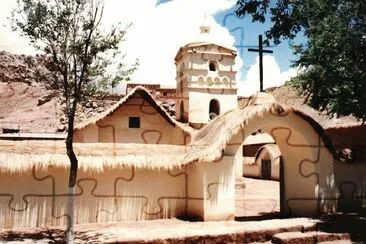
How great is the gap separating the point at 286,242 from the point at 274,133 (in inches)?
179

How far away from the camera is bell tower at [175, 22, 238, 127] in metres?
25.7

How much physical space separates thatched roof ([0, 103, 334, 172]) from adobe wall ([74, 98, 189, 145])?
6942 millimetres

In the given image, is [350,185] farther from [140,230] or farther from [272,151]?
[272,151]

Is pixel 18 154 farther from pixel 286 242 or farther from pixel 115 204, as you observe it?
pixel 286 242

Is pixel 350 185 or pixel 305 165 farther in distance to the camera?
pixel 350 185

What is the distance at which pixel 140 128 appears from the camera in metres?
21.5

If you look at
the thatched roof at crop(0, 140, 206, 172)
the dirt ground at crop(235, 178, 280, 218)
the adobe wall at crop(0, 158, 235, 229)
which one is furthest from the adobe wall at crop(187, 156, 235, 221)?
the dirt ground at crop(235, 178, 280, 218)

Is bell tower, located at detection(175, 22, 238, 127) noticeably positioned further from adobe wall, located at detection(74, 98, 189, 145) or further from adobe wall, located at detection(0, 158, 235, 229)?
adobe wall, located at detection(0, 158, 235, 229)

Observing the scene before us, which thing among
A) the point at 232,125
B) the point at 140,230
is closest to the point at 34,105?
the point at 232,125

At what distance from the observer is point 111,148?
44.0 ft

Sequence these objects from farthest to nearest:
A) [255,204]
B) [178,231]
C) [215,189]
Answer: [255,204], [215,189], [178,231]

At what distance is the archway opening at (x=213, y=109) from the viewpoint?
2636 cm

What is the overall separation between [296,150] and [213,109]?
41.7 ft

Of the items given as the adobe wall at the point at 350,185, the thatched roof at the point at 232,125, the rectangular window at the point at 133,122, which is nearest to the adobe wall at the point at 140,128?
the rectangular window at the point at 133,122
